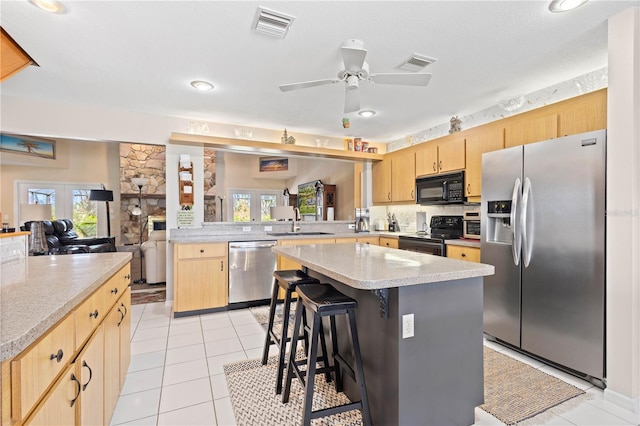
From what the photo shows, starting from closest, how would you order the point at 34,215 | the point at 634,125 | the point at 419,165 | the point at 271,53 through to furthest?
the point at 634,125 → the point at 271,53 → the point at 34,215 → the point at 419,165

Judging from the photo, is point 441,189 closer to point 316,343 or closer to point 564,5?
point 564,5

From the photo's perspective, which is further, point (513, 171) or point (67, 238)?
point (67, 238)

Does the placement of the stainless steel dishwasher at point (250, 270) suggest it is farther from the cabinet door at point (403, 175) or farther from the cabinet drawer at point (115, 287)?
the cabinet door at point (403, 175)

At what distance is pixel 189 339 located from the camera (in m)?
2.96

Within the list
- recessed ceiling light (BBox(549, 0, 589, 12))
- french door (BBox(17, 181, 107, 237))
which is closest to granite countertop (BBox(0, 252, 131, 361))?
recessed ceiling light (BBox(549, 0, 589, 12))

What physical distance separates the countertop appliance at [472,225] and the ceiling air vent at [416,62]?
72.4 inches

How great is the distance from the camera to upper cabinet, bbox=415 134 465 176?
375 centimetres

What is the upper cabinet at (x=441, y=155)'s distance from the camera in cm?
375

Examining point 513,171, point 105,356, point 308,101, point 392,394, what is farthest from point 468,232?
point 105,356

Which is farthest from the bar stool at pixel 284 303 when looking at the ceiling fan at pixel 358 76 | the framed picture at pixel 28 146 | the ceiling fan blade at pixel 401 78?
the framed picture at pixel 28 146

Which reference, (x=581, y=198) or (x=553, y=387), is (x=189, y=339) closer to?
(x=553, y=387)

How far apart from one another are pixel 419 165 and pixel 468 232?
1196mm

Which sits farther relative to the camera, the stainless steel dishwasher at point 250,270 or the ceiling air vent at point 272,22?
the stainless steel dishwasher at point 250,270

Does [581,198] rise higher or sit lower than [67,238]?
higher
